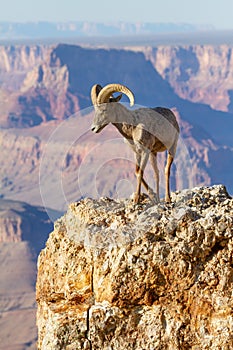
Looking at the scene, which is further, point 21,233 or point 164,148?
point 21,233

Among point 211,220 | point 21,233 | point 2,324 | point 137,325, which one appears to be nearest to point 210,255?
point 211,220

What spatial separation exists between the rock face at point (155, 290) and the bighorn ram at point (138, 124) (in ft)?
6.04

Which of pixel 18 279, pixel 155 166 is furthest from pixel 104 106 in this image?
pixel 18 279

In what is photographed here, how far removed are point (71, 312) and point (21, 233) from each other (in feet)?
603

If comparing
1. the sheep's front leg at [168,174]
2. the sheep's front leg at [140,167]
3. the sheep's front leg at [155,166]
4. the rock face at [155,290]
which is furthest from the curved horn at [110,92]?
the rock face at [155,290]

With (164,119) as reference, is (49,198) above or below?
below

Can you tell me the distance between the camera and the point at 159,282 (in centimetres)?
1279

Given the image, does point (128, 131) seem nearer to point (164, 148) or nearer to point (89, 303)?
point (164, 148)

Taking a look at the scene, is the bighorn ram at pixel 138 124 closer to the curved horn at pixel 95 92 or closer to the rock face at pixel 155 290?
the curved horn at pixel 95 92

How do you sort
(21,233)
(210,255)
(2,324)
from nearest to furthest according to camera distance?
(210,255)
(2,324)
(21,233)

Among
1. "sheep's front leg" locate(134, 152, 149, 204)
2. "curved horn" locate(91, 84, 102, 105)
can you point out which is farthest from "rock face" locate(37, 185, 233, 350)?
"curved horn" locate(91, 84, 102, 105)

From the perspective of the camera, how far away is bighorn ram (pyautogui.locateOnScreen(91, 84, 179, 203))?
14.6 metres

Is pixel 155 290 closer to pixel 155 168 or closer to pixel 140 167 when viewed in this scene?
pixel 140 167

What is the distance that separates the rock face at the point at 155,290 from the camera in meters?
12.6
